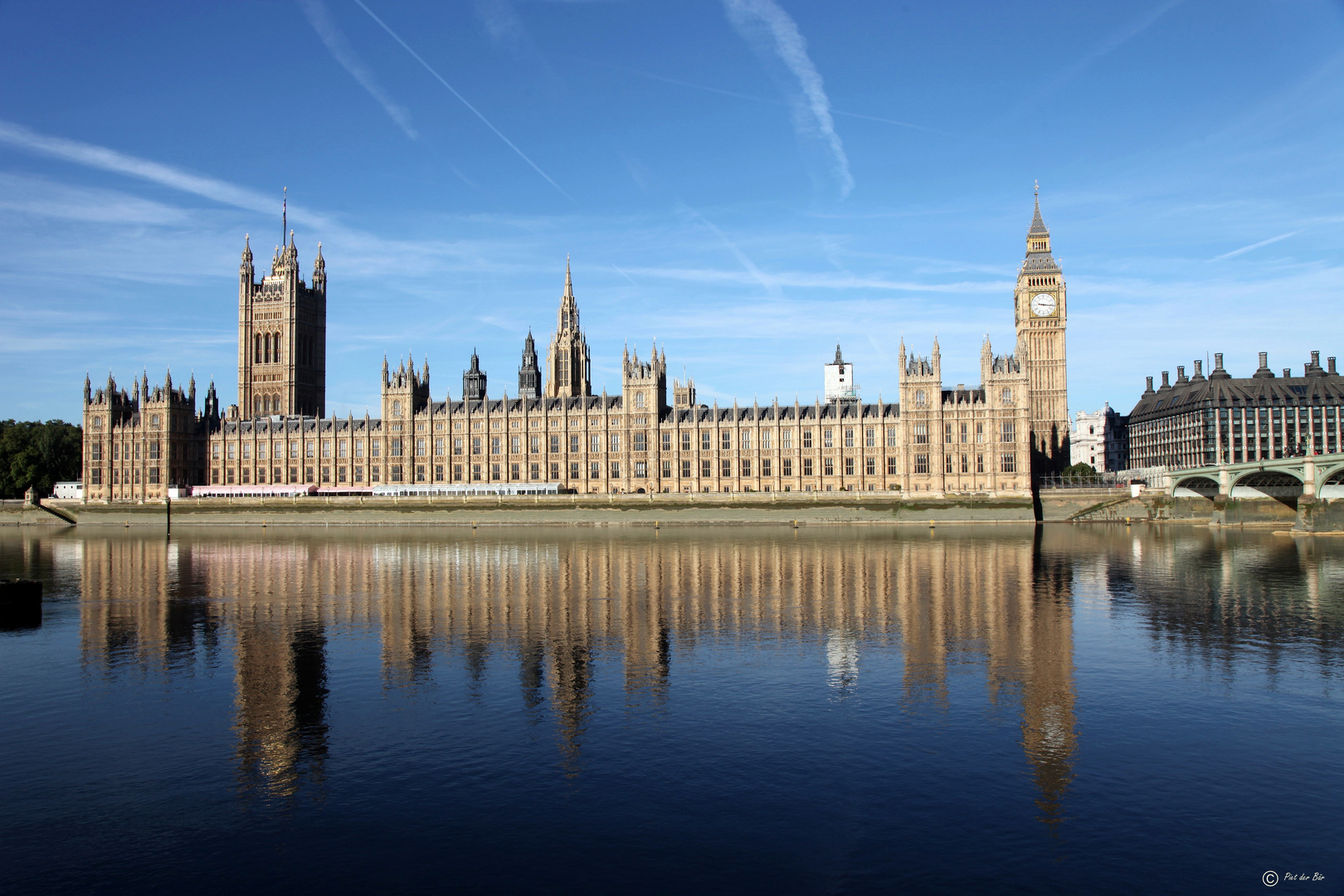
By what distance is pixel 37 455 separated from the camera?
150750mm

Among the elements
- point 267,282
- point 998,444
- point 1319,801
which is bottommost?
point 1319,801

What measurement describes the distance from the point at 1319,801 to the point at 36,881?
87.6ft

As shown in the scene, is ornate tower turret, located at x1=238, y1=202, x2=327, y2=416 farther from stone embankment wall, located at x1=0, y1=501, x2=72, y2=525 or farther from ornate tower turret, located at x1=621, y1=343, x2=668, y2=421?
ornate tower turret, located at x1=621, y1=343, x2=668, y2=421

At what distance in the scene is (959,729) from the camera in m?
26.6

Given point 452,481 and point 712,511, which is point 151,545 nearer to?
point 452,481

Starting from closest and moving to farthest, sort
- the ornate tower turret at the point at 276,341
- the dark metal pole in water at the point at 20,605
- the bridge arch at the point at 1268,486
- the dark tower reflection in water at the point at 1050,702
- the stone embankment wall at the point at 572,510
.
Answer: the dark tower reflection in water at the point at 1050,702
the dark metal pole in water at the point at 20,605
the stone embankment wall at the point at 572,510
the bridge arch at the point at 1268,486
the ornate tower turret at the point at 276,341

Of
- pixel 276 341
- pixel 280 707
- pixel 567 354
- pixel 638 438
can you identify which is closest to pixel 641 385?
pixel 638 438

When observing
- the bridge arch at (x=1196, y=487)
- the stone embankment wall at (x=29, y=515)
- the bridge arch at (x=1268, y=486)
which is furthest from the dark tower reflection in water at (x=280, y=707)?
the stone embankment wall at (x=29, y=515)

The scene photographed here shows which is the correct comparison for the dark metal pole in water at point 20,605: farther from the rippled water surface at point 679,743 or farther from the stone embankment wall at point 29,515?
the stone embankment wall at point 29,515

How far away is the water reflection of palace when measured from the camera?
98.7ft

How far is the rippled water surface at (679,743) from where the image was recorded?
1889 centimetres

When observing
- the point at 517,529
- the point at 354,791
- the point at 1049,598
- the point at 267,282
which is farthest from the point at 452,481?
the point at 354,791

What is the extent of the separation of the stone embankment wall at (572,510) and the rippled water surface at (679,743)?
63.5m

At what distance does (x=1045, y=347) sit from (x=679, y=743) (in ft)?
464
